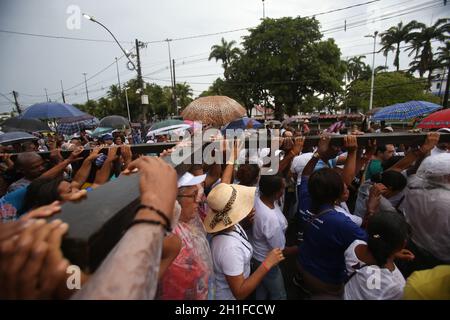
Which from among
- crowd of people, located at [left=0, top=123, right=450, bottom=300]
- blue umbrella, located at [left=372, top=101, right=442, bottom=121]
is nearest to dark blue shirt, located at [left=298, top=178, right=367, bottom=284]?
crowd of people, located at [left=0, top=123, right=450, bottom=300]

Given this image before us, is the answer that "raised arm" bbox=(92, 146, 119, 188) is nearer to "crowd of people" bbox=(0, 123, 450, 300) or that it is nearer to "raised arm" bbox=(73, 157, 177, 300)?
"crowd of people" bbox=(0, 123, 450, 300)

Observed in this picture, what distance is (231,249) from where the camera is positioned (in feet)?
5.91

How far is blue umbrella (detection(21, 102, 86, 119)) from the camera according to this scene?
6055 millimetres

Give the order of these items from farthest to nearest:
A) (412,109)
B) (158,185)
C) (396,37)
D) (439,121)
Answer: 1. (396,37)
2. (412,109)
3. (439,121)
4. (158,185)

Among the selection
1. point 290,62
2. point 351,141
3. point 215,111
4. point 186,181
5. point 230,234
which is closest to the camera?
point 186,181

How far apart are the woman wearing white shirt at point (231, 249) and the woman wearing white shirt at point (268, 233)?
437 millimetres

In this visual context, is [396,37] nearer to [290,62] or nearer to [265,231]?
[290,62]

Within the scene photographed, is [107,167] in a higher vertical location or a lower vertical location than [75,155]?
lower

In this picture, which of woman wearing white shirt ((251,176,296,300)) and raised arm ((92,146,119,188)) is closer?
woman wearing white shirt ((251,176,296,300))

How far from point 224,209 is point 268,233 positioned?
0.73 m

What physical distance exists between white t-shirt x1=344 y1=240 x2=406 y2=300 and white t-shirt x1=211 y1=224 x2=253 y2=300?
0.78 meters

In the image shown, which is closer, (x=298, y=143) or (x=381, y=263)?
(x=381, y=263)

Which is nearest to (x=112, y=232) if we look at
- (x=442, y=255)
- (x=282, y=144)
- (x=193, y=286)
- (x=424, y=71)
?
(x=193, y=286)

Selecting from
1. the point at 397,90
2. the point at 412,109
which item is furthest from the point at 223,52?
the point at 412,109
